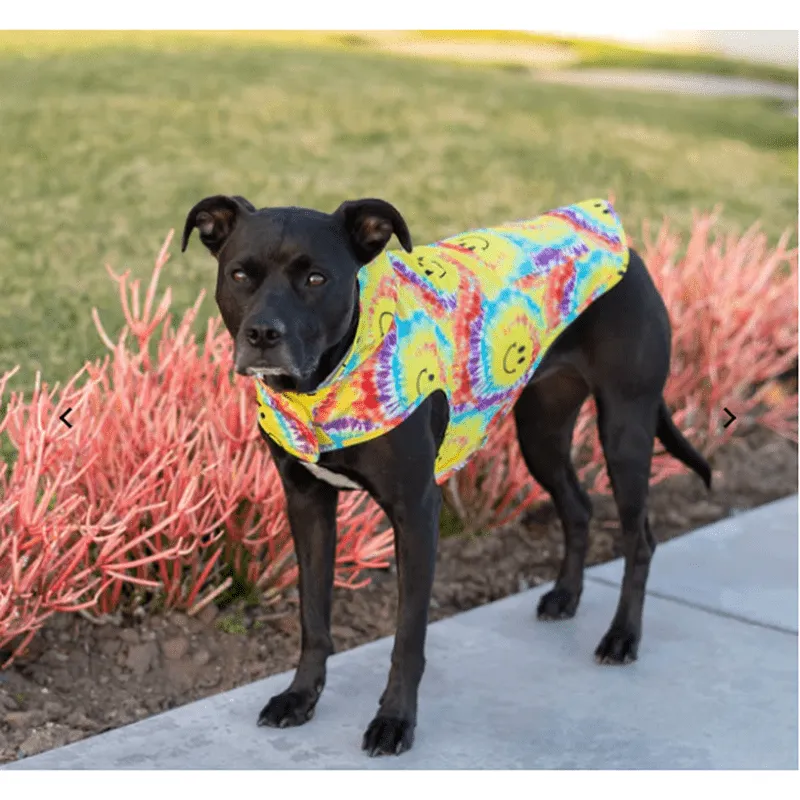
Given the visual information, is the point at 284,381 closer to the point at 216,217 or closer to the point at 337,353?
the point at 337,353

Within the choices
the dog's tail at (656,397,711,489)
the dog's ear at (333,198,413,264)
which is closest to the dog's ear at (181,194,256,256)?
the dog's ear at (333,198,413,264)

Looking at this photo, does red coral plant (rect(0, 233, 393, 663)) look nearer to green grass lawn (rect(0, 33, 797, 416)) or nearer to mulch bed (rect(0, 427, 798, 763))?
mulch bed (rect(0, 427, 798, 763))

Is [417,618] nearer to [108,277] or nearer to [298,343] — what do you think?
[298,343]

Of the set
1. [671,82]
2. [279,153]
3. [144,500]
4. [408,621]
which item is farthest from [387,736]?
[671,82]

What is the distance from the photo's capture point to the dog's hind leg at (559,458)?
4727mm

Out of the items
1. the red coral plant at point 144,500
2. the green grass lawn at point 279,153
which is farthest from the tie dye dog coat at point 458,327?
the green grass lawn at point 279,153

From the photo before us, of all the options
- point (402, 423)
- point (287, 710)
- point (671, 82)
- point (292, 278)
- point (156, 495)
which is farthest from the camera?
point (671, 82)

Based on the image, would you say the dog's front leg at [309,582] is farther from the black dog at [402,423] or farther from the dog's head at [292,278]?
the dog's head at [292,278]

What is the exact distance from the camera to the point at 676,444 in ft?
15.7

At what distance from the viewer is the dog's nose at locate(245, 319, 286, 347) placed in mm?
3268

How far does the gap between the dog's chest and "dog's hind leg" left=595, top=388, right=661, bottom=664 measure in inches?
39.7

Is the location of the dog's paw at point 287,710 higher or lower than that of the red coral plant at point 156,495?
lower

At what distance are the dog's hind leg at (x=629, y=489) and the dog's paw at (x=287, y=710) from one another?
1046mm

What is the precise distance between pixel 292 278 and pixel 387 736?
128 cm
